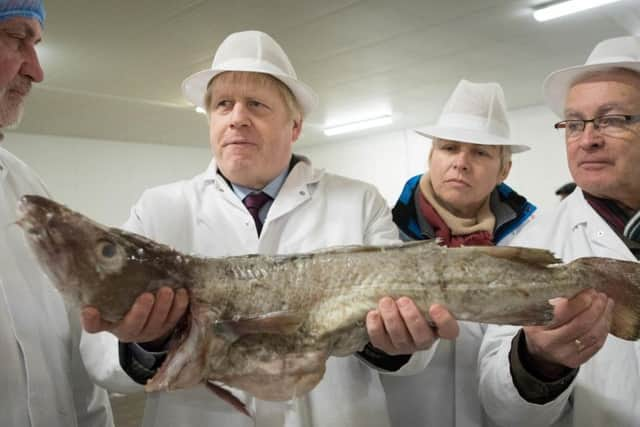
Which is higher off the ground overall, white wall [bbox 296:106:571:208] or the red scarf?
white wall [bbox 296:106:571:208]

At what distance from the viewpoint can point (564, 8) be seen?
5016 mm

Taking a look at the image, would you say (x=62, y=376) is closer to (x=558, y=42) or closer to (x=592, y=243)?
(x=592, y=243)

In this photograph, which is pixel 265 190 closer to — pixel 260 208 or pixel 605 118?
pixel 260 208

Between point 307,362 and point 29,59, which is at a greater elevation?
point 29,59

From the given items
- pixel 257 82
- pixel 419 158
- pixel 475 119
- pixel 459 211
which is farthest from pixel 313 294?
pixel 419 158

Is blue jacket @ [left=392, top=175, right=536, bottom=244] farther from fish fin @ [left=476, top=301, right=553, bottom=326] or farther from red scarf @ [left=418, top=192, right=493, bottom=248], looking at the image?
fish fin @ [left=476, top=301, right=553, bottom=326]

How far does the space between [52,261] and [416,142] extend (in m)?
11.5

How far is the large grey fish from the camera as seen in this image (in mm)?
1281

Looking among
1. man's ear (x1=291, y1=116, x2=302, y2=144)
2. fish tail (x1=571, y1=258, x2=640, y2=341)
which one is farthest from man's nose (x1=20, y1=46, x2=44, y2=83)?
fish tail (x1=571, y1=258, x2=640, y2=341)

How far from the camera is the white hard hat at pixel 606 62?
1786 millimetres

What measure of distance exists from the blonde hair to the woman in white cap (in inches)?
28.9

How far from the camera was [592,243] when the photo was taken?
1.85m

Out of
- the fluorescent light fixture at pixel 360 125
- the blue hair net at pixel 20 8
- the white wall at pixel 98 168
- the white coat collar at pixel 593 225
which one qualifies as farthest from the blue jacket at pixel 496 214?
the white wall at pixel 98 168

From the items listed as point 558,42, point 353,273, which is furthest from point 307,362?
point 558,42
